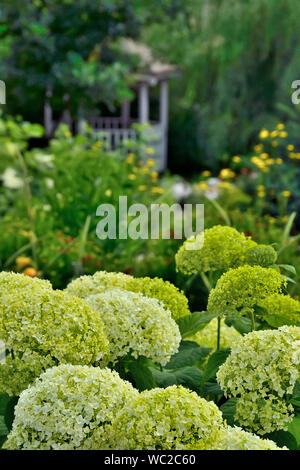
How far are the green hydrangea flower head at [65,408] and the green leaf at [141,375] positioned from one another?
0.22m

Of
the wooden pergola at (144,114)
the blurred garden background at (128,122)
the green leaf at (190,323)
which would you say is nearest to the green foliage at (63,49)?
the blurred garden background at (128,122)

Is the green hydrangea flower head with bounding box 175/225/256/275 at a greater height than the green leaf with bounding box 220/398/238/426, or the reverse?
the green hydrangea flower head with bounding box 175/225/256/275

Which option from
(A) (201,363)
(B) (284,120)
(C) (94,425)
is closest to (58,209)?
(A) (201,363)

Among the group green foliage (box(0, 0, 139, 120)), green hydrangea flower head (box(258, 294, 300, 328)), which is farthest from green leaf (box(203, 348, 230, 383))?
green foliage (box(0, 0, 139, 120))

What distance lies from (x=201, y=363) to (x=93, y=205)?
156 cm

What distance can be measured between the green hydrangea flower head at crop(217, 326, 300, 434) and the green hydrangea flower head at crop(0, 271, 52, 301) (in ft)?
1.57

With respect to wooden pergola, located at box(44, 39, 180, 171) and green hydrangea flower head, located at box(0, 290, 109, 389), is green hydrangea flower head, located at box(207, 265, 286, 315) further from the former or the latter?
wooden pergola, located at box(44, 39, 180, 171)

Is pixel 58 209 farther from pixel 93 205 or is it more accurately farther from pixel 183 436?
pixel 183 436

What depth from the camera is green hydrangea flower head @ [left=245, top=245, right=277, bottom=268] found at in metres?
1.60

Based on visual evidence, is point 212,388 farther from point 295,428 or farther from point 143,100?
point 143,100

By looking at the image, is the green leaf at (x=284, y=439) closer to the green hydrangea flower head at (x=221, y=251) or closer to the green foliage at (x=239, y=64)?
the green hydrangea flower head at (x=221, y=251)

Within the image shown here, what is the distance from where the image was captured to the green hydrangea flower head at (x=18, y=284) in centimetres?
146

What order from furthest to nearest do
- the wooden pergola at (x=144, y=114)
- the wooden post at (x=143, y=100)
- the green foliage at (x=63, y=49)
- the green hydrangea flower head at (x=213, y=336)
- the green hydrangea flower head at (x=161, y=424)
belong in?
the wooden post at (x=143, y=100) → the wooden pergola at (x=144, y=114) → the green foliage at (x=63, y=49) → the green hydrangea flower head at (x=213, y=336) → the green hydrangea flower head at (x=161, y=424)

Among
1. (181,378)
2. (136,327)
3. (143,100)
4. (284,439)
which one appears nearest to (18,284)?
(136,327)
